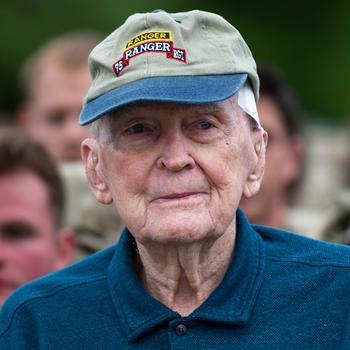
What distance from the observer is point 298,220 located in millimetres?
7254

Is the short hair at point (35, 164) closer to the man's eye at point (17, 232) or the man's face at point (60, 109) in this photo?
the man's eye at point (17, 232)

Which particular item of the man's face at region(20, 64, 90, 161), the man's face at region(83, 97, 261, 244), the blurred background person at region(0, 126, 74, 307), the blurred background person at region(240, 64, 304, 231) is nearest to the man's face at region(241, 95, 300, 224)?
the blurred background person at region(240, 64, 304, 231)

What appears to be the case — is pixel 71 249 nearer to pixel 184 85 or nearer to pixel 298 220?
pixel 298 220

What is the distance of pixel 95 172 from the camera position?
422 cm

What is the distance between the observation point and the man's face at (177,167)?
389cm

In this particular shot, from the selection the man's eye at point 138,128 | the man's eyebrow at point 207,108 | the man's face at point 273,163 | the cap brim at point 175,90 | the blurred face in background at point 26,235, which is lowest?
the man's face at point 273,163

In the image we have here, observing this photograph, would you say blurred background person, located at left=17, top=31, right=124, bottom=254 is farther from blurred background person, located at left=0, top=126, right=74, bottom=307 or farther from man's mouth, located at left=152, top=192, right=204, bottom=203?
man's mouth, located at left=152, top=192, right=204, bottom=203

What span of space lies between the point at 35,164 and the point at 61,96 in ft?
8.86

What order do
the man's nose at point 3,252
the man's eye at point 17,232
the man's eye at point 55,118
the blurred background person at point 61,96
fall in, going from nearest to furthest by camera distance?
the man's nose at point 3,252 → the man's eye at point 17,232 → the blurred background person at point 61,96 → the man's eye at point 55,118

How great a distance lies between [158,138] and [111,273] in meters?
0.58

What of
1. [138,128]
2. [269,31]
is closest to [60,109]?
[138,128]

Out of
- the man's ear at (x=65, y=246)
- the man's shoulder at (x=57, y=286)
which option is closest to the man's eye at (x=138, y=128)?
the man's shoulder at (x=57, y=286)

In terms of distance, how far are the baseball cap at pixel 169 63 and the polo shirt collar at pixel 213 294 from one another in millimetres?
573

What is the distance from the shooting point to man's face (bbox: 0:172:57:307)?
19.0 feet
